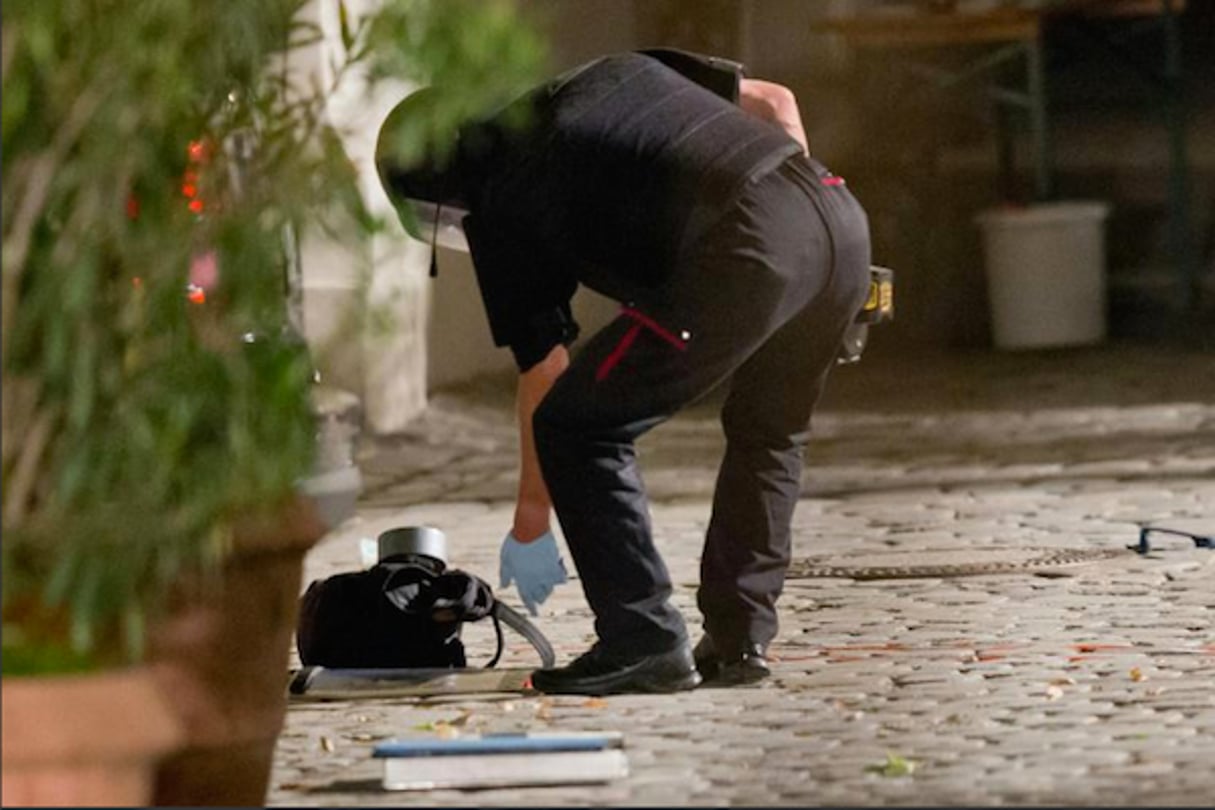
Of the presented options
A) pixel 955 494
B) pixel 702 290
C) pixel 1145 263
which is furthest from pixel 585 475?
pixel 1145 263

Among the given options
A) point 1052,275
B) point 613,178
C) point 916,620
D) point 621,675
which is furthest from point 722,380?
point 1052,275

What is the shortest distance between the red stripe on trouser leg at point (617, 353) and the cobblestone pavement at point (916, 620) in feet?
2.46

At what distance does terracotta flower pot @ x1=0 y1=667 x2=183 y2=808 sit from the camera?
4602mm

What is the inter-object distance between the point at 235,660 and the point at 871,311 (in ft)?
8.24

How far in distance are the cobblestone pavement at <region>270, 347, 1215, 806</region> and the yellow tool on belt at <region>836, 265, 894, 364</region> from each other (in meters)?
0.77

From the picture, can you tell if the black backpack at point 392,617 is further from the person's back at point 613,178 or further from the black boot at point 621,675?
the person's back at point 613,178

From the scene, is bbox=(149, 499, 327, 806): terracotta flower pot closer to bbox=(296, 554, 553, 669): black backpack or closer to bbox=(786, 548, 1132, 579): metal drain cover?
bbox=(296, 554, 553, 669): black backpack

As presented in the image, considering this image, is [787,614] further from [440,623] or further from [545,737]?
[545,737]

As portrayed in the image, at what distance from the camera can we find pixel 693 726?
651 centimetres

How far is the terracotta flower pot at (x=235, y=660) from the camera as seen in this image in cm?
481

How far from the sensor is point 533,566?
7.31m

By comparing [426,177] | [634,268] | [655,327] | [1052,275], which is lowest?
[1052,275]

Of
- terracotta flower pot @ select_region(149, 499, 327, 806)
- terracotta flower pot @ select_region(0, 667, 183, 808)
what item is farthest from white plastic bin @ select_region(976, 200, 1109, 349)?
terracotta flower pot @ select_region(0, 667, 183, 808)

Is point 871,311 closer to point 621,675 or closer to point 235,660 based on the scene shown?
point 621,675
